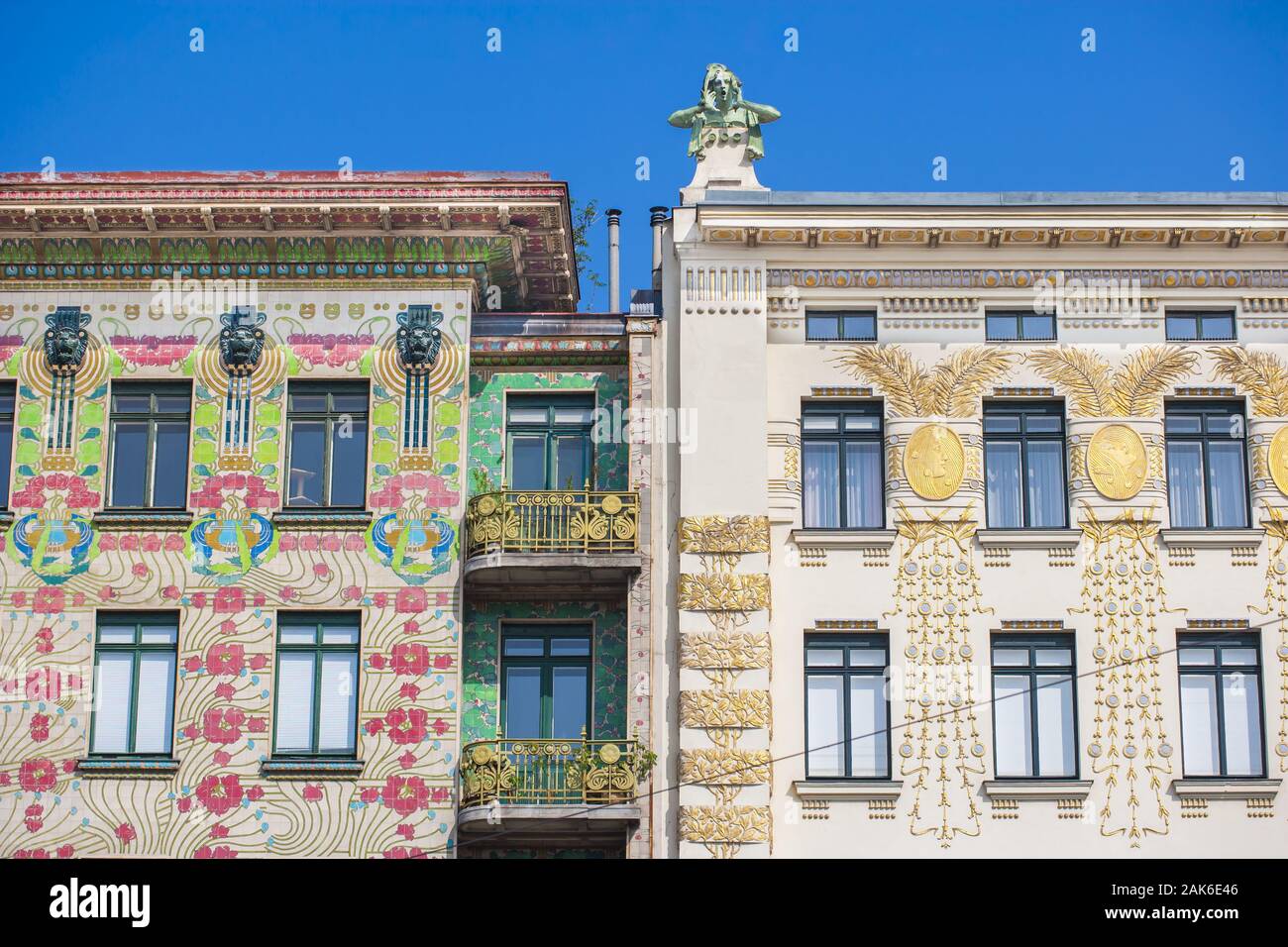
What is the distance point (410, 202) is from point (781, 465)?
6.48 metres

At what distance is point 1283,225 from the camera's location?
36188 mm

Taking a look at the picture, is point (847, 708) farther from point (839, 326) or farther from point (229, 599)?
point (229, 599)

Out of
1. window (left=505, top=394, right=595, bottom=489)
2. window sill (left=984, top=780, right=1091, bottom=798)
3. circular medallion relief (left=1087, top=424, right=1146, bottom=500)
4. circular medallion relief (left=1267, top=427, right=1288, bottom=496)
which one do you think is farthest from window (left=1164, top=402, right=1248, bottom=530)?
window (left=505, top=394, right=595, bottom=489)

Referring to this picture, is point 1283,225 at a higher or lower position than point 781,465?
higher

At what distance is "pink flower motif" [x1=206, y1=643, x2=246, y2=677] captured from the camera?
115ft

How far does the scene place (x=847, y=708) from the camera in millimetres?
34781

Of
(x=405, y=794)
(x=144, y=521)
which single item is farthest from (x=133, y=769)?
(x=405, y=794)

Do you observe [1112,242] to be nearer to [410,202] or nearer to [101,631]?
[410,202]

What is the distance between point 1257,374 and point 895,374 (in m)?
5.17

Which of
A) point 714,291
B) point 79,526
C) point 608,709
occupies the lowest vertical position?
point 608,709
